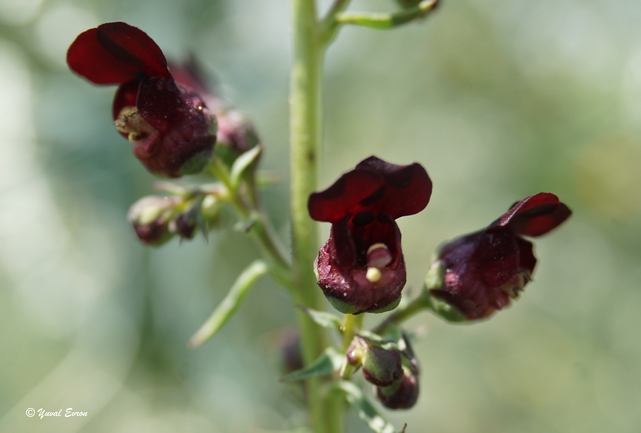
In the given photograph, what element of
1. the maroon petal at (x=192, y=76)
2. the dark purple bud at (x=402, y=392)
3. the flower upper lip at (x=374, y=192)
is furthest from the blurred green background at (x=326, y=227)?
the flower upper lip at (x=374, y=192)

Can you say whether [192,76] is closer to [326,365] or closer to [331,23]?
[331,23]

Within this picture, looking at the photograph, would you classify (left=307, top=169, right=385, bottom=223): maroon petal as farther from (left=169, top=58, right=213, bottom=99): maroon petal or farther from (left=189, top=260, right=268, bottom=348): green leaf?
(left=169, top=58, right=213, bottom=99): maroon petal

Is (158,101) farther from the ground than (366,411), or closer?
farther from the ground

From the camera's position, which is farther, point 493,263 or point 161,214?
point 161,214

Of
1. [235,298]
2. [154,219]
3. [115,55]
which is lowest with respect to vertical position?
[235,298]

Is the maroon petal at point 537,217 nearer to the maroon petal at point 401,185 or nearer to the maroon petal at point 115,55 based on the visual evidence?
the maroon petal at point 401,185

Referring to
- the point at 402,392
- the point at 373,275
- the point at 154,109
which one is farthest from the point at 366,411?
the point at 154,109

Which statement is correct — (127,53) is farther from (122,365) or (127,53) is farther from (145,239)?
(122,365)

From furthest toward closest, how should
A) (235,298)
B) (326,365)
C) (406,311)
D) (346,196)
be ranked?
1. (235,298)
2. (406,311)
3. (326,365)
4. (346,196)

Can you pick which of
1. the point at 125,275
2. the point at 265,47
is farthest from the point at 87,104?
the point at 265,47
